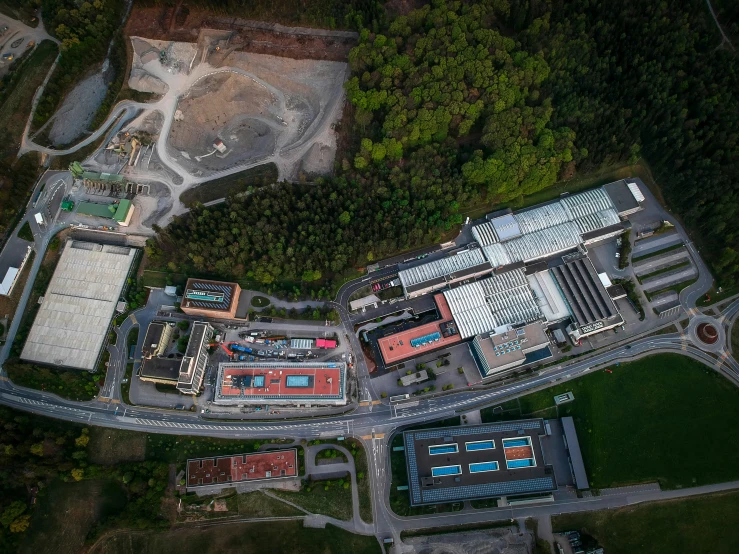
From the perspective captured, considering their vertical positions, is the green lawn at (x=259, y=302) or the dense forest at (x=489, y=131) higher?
the dense forest at (x=489, y=131)

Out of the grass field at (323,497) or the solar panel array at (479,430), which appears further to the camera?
the grass field at (323,497)

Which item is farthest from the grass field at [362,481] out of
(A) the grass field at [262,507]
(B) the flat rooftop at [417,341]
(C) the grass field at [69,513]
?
(C) the grass field at [69,513]

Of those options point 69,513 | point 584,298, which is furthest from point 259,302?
point 584,298

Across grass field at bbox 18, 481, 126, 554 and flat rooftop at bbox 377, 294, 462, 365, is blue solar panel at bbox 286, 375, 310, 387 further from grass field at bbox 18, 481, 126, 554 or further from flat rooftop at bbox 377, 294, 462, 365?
grass field at bbox 18, 481, 126, 554

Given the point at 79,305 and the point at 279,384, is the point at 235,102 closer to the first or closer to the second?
the point at 79,305

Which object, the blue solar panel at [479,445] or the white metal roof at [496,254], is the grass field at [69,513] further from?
the white metal roof at [496,254]

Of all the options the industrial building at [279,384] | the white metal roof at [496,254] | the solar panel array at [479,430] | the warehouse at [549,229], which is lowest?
the solar panel array at [479,430]

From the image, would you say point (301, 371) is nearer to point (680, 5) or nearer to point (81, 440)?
point (81, 440)
